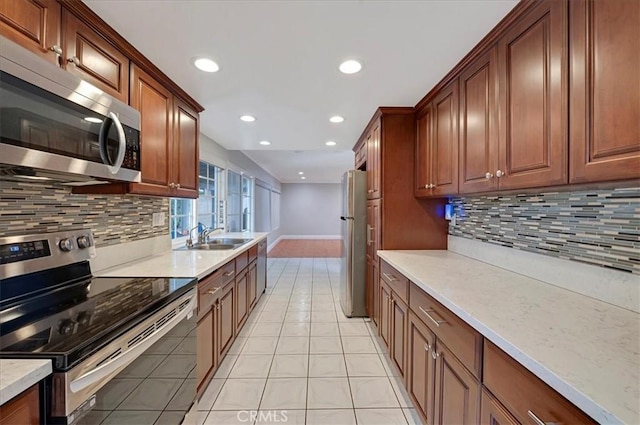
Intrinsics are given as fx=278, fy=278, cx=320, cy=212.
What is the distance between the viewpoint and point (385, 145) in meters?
2.58

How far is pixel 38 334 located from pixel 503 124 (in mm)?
2089

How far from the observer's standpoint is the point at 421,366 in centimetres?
155

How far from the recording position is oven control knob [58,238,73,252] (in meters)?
1.40

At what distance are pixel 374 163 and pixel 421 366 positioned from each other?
1.89 m

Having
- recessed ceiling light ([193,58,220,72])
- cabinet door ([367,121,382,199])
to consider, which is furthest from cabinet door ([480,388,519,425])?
recessed ceiling light ([193,58,220,72])

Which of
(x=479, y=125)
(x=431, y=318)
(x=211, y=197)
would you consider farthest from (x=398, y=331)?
(x=211, y=197)

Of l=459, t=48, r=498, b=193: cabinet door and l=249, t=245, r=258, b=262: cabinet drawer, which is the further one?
l=249, t=245, r=258, b=262: cabinet drawer

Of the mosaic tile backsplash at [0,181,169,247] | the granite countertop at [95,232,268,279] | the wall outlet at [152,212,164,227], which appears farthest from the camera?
the wall outlet at [152,212,164,227]

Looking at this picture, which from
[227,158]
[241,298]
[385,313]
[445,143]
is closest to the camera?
[445,143]

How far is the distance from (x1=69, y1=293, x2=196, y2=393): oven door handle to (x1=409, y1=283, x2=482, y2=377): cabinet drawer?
128 cm

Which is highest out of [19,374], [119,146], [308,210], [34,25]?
[34,25]

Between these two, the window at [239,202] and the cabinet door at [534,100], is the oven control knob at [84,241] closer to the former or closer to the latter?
the cabinet door at [534,100]

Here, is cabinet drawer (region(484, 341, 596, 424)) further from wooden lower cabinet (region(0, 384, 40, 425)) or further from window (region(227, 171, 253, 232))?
window (region(227, 171, 253, 232))

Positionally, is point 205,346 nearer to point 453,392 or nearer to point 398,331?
point 398,331
